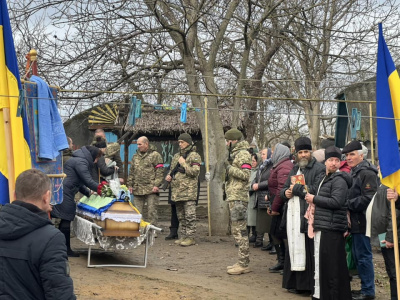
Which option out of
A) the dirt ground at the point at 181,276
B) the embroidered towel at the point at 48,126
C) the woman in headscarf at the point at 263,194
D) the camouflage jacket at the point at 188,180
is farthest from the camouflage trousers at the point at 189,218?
the embroidered towel at the point at 48,126

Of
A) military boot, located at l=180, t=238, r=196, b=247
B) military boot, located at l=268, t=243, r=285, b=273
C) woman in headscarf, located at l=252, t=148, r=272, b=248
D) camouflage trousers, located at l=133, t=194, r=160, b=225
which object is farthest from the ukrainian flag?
camouflage trousers, located at l=133, t=194, r=160, b=225

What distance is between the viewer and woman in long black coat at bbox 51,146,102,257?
10336mm

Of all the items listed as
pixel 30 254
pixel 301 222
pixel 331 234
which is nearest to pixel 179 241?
pixel 301 222

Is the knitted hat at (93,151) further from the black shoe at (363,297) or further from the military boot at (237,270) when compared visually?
the black shoe at (363,297)

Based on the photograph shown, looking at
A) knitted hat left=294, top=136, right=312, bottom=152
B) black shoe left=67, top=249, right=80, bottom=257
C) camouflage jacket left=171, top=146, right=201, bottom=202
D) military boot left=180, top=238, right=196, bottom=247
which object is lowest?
military boot left=180, top=238, right=196, bottom=247

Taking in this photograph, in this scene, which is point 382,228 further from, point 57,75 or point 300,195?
point 57,75

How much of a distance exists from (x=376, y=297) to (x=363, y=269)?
48cm

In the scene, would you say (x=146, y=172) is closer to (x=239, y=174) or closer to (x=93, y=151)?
(x=93, y=151)

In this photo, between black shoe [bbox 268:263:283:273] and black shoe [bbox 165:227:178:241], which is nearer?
black shoe [bbox 268:263:283:273]

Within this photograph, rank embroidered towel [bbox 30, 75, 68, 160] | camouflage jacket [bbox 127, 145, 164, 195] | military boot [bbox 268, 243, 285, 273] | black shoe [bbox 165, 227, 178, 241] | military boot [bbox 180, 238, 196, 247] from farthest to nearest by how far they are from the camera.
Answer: black shoe [bbox 165, 227, 178, 241], camouflage jacket [bbox 127, 145, 164, 195], military boot [bbox 180, 238, 196, 247], military boot [bbox 268, 243, 285, 273], embroidered towel [bbox 30, 75, 68, 160]

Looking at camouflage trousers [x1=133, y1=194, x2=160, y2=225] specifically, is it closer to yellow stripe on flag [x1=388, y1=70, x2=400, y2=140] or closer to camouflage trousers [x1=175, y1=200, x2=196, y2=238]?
camouflage trousers [x1=175, y1=200, x2=196, y2=238]

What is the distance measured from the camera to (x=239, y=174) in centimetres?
1002

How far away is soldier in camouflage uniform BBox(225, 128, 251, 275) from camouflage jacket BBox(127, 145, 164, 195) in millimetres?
3027

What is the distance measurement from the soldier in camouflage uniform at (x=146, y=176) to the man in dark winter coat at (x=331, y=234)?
214 inches
